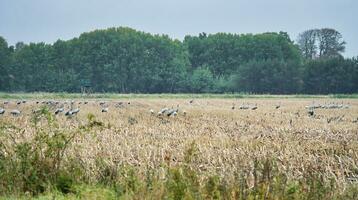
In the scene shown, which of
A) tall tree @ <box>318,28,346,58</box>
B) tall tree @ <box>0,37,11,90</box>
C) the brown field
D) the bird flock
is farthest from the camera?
tall tree @ <box>318,28,346,58</box>

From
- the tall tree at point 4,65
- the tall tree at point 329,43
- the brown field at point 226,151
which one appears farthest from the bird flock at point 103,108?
the tall tree at point 329,43

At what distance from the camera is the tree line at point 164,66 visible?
259 feet

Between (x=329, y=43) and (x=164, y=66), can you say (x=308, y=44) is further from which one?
(x=164, y=66)

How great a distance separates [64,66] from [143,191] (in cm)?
8485

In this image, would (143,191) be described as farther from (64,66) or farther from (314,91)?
(64,66)

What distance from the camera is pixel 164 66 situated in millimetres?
87812

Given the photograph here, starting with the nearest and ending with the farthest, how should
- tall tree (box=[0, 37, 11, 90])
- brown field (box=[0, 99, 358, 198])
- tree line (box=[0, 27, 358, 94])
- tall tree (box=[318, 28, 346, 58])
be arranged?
brown field (box=[0, 99, 358, 198]) < tree line (box=[0, 27, 358, 94]) < tall tree (box=[0, 37, 11, 90]) < tall tree (box=[318, 28, 346, 58])

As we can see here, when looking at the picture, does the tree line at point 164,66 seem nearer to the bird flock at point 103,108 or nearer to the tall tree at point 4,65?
the tall tree at point 4,65

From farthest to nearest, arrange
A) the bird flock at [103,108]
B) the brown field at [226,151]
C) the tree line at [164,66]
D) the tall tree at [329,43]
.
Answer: the tall tree at [329,43] < the tree line at [164,66] < the bird flock at [103,108] < the brown field at [226,151]

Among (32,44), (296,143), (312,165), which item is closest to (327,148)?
(296,143)

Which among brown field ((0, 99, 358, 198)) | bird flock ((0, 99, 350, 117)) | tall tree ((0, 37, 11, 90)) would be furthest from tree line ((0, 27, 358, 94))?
brown field ((0, 99, 358, 198))

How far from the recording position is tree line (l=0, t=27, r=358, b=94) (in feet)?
259

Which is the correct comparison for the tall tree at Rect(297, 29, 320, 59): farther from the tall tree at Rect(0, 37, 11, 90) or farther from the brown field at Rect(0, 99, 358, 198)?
the brown field at Rect(0, 99, 358, 198)

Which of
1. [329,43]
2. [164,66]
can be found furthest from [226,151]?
[329,43]
